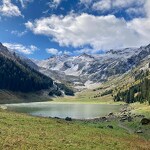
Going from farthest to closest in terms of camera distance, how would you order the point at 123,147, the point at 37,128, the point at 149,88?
the point at 149,88 → the point at 37,128 → the point at 123,147

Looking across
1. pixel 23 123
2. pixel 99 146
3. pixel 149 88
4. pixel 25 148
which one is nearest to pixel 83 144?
pixel 99 146

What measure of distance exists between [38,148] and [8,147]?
320 centimetres

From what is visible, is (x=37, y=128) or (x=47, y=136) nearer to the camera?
(x=47, y=136)

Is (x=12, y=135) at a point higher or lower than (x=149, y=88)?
lower

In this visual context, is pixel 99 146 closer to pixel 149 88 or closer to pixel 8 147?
pixel 8 147

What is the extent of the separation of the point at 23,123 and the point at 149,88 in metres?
124

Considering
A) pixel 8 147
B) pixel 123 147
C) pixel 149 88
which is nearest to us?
pixel 8 147

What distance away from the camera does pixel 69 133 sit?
47.6m

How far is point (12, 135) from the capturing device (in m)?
39.4

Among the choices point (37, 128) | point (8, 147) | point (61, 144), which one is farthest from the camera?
point (37, 128)

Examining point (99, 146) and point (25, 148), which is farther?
point (99, 146)

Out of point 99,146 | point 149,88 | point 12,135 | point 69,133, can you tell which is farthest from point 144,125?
point 149,88

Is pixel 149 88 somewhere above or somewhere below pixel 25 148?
above

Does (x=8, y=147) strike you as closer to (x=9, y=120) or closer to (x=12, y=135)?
(x=12, y=135)
